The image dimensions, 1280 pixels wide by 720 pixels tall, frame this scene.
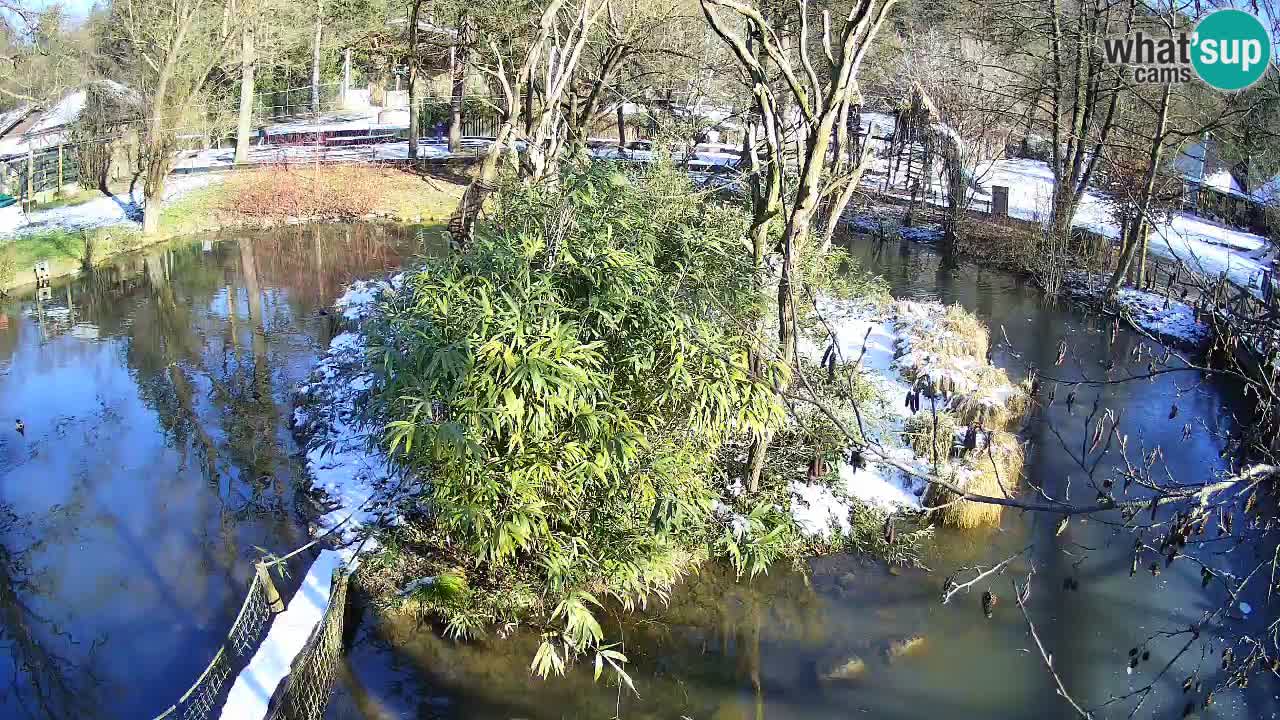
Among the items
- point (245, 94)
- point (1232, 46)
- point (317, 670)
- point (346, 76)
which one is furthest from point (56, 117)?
point (1232, 46)

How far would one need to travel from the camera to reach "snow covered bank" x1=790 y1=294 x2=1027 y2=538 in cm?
877

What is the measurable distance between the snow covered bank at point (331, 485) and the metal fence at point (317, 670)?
0.05 m

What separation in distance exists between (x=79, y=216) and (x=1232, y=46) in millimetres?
19042

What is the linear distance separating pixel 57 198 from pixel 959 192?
18.2 metres

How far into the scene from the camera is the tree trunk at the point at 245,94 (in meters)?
22.5

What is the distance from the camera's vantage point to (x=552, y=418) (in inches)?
251

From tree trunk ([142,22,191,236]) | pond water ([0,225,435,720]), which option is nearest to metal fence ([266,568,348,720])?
pond water ([0,225,435,720])

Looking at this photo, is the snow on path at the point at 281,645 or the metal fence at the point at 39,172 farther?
the metal fence at the point at 39,172

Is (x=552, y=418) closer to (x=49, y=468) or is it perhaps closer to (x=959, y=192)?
(x=49, y=468)

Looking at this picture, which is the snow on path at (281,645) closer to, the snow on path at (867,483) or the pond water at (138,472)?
the pond water at (138,472)

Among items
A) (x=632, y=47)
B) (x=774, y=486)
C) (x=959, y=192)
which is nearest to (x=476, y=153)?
(x=632, y=47)

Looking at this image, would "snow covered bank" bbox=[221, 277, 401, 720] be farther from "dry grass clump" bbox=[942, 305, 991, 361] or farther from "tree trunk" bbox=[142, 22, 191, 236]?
"dry grass clump" bbox=[942, 305, 991, 361]

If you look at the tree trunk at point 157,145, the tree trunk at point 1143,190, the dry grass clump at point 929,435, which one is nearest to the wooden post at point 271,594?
the dry grass clump at point 929,435

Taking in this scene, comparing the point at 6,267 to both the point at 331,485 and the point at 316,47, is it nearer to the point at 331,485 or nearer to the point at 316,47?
the point at 331,485
